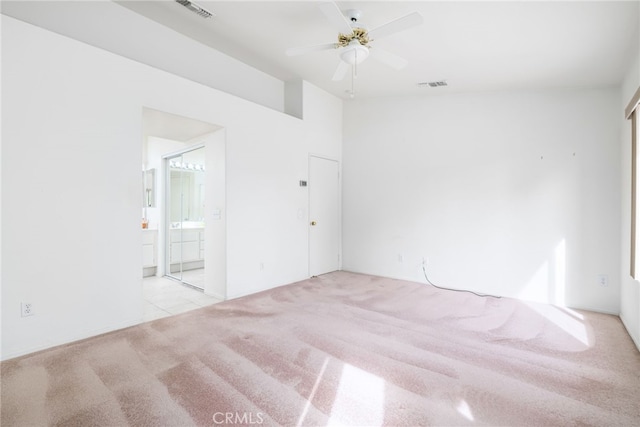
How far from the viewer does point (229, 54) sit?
13.5 ft

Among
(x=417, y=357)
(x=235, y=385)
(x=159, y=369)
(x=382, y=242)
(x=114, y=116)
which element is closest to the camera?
(x=235, y=385)

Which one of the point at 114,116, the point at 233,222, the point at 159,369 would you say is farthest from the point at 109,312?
the point at 114,116

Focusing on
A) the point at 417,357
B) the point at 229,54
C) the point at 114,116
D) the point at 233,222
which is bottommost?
the point at 417,357

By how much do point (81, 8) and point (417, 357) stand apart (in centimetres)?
445

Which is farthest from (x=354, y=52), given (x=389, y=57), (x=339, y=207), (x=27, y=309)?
(x=27, y=309)

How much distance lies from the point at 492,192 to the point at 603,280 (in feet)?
5.30

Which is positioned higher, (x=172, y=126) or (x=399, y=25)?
(x=399, y=25)

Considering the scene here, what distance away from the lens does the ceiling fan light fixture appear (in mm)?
2809

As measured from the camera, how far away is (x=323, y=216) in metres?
5.48

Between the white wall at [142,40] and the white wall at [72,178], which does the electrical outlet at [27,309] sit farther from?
the white wall at [142,40]

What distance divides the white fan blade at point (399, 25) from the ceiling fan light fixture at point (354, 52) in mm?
135

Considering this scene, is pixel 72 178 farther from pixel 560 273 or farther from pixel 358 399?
pixel 560 273

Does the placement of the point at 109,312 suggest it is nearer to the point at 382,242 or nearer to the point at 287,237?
the point at 287,237

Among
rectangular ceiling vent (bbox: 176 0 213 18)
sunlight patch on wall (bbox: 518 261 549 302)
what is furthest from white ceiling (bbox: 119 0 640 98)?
sunlight patch on wall (bbox: 518 261 549 302)
